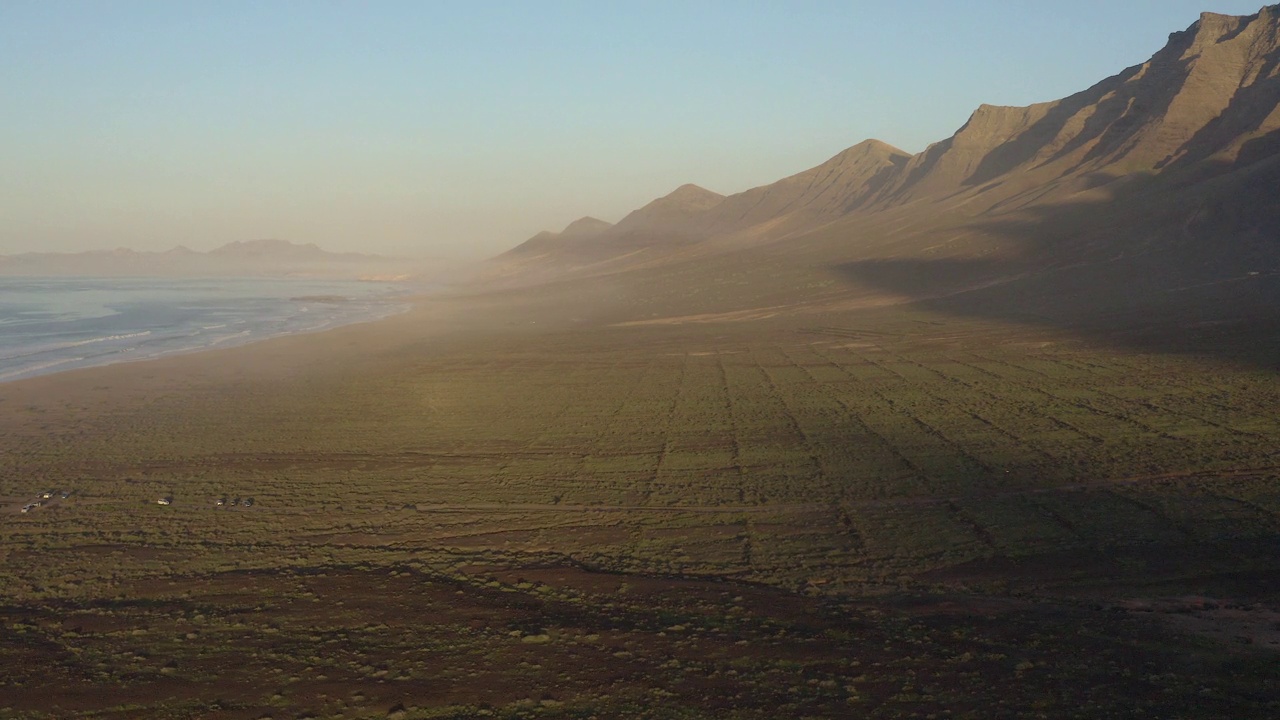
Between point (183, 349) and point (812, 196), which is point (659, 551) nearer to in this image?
point (183, 349)

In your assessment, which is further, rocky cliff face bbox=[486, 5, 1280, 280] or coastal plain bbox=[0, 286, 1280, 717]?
rocky cliff face bbox=[486, 5, 1280, 280]

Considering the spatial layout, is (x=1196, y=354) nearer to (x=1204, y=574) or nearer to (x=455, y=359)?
(x=1204, y=574)

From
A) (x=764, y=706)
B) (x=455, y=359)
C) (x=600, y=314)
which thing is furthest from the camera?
(x=600, y=314)

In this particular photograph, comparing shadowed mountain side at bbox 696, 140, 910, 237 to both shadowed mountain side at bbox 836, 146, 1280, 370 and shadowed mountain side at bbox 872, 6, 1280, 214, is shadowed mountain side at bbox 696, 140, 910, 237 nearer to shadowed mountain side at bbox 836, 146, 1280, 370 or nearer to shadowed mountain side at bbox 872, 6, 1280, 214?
shadowed mountain side at bbox 872, 6, 1280, 214

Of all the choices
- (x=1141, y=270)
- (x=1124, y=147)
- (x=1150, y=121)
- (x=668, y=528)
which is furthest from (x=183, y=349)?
(x=1150, y=121)

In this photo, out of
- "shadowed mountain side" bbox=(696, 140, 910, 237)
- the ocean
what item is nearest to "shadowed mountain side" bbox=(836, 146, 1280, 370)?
the ocean

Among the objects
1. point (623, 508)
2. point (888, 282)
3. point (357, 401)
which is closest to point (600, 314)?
point (888, 282)
